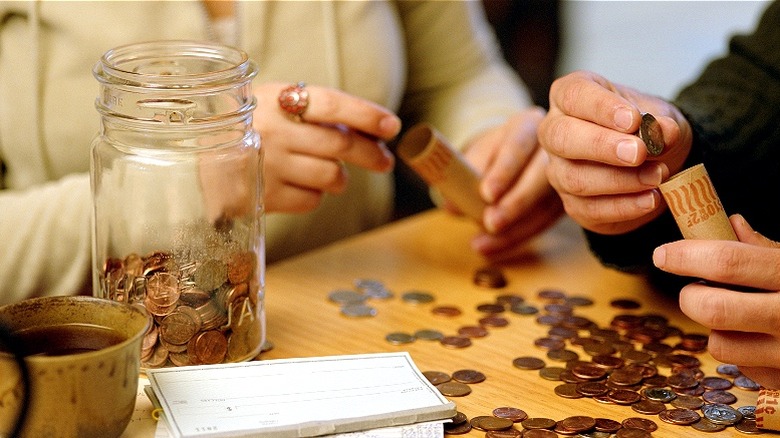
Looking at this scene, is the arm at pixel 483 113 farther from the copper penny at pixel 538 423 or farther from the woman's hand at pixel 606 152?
the copper penny at pixel 538 423

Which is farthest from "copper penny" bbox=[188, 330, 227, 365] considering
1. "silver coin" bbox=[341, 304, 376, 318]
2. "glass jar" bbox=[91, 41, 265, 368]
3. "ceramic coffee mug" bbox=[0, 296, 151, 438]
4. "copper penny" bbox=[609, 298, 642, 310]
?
"copper penny" bbox=[609, 298, 642, 310]

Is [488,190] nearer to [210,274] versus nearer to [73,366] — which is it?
[210,274]

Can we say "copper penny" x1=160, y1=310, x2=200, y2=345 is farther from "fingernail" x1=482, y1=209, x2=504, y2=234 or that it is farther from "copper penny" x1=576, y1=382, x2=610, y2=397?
"fingernail" x1=482, y1=209, x2=504, y2=234

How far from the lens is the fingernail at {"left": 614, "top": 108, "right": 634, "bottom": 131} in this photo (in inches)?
41.1

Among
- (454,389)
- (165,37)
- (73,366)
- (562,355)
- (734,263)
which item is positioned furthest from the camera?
(165,37)

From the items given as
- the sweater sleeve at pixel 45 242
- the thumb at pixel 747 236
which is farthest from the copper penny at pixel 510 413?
the sweater sleeve at pixel 45 242

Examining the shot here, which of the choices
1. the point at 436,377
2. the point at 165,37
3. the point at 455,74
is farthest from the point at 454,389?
the point at 455,74

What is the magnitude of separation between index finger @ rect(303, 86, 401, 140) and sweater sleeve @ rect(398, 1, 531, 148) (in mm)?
472

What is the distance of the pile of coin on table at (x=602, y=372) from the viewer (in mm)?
955

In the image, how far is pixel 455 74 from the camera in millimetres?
1891

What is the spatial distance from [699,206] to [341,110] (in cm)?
51

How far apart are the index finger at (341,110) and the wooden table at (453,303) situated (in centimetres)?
24

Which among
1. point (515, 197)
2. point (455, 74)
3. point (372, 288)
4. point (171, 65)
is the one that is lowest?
point (372, 288)

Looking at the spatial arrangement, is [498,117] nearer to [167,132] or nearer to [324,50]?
[324,50]
